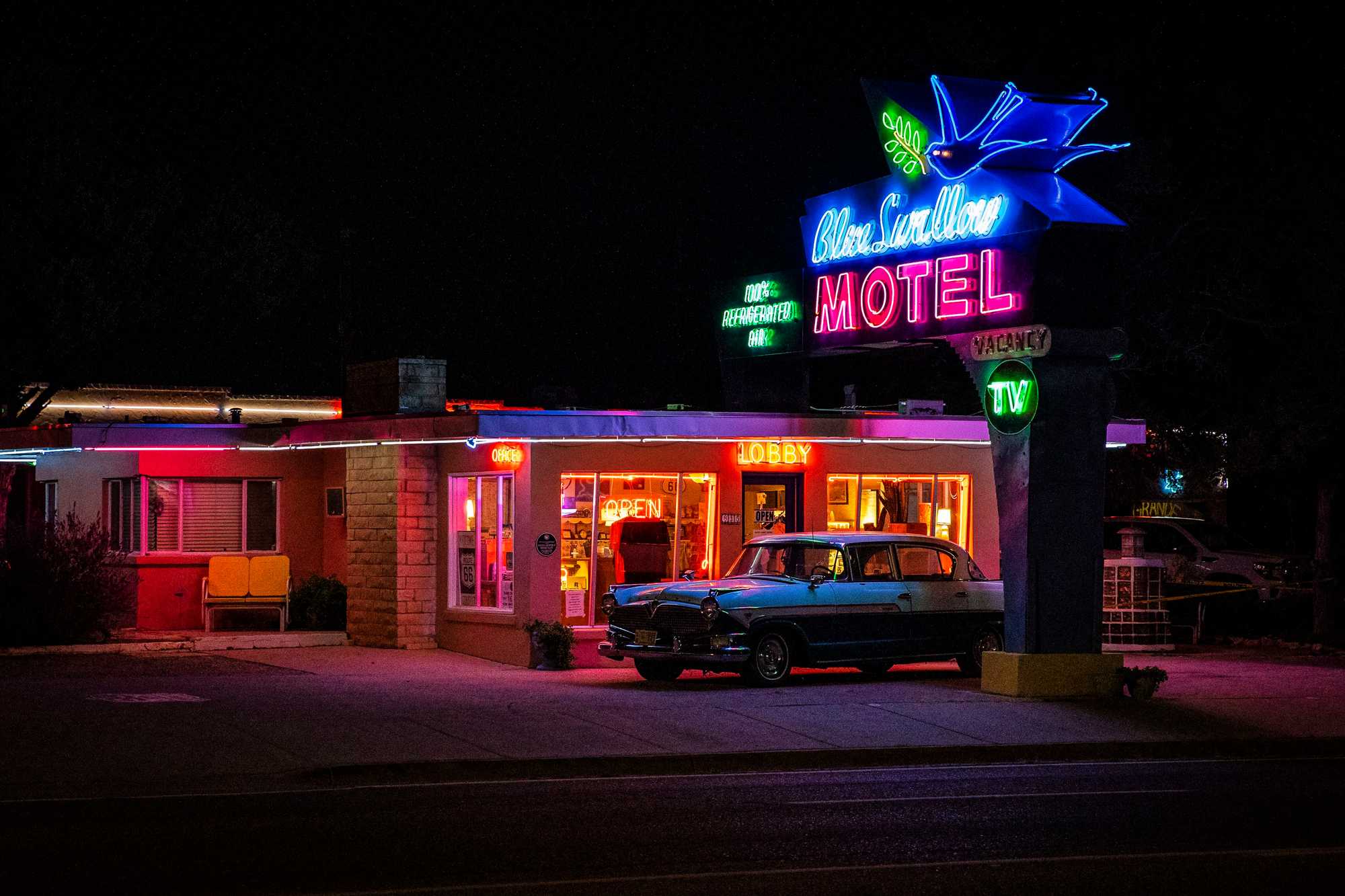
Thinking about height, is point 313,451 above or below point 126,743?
above

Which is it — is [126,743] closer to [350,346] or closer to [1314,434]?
[1314,434]

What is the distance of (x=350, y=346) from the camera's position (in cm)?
3622

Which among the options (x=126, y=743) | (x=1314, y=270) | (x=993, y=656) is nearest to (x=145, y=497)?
(x=126, y=743)

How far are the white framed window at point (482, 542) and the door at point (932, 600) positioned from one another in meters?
5.09

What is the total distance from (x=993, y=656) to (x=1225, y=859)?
27.5 ft

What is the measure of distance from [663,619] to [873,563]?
103 inches

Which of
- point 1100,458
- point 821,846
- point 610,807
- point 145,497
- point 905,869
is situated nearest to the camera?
point 905,869

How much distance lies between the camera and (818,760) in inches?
543

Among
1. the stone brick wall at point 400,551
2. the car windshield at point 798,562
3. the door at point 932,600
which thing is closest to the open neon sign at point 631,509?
the car windshield at point 798,562

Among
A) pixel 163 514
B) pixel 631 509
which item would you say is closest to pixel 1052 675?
pixel 631 509

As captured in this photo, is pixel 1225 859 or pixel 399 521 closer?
pixel 1225 859

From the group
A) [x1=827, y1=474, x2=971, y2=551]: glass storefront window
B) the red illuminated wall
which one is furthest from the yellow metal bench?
[x1=827, y1=474, x2=971, y2=551]: glass storefront window

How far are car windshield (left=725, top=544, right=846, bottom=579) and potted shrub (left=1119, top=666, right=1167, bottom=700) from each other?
131 inches

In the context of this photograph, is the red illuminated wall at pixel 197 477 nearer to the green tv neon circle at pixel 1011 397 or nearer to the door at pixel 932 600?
the door at pixel 932 600
